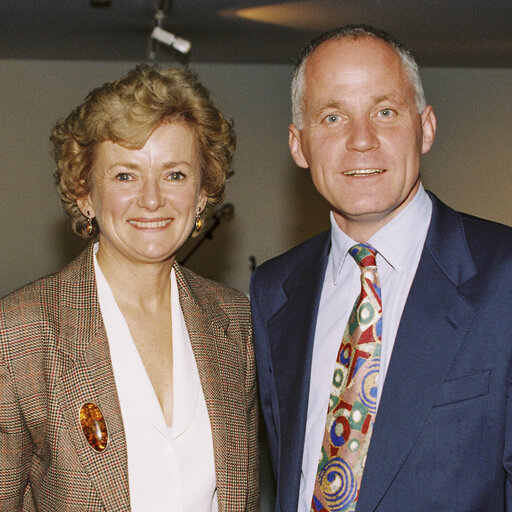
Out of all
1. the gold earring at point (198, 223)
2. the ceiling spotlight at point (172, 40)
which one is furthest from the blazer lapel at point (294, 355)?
the ceiling spotlight at point (172, 40)

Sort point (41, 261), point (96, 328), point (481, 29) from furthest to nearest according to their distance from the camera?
1. point (41, 261)
2. point (481, 29)
3. point (96, 328)

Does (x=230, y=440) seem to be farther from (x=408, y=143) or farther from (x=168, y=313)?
(x=408, y=143)

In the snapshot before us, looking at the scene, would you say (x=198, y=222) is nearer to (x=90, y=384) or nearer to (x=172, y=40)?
(x=90, y=384)

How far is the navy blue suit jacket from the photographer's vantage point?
1.63 meters

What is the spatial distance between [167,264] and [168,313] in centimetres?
16

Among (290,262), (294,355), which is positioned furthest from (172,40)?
(294,355)

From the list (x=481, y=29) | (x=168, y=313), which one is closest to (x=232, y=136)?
(x=168, y=313)

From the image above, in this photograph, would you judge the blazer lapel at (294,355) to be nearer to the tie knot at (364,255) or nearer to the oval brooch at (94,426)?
the tie knot at (364,255)

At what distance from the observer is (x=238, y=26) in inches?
235

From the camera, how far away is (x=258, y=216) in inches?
313

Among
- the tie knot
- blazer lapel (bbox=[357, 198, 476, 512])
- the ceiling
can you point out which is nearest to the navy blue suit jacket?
blazer lapel (bbox=[357, 198, 476, 512])

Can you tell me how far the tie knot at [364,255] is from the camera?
1.88 meters

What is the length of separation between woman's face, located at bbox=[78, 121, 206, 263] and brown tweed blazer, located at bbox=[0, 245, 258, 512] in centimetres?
16

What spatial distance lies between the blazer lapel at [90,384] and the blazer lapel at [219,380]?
0.31 meters
